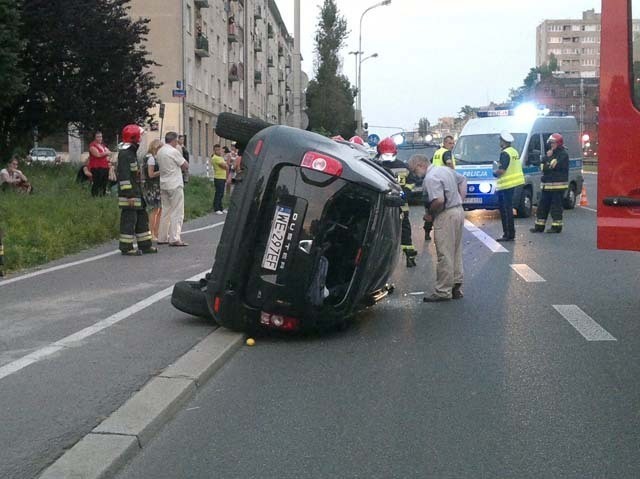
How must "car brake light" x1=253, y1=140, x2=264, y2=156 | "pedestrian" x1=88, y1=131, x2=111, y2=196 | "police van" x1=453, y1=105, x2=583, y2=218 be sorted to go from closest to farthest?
1. "car brake light" x1=253, y1=140, x2=264, y2=156
2. "pedestrian" x1=88, y1=131, x2=111, y2=196
3. "police van" x1=453, y1=105, x2=583, y2=218

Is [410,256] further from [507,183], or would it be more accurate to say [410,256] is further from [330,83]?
[330,83]

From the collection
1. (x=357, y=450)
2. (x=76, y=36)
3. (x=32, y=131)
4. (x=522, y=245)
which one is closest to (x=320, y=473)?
(x=357, y=450)

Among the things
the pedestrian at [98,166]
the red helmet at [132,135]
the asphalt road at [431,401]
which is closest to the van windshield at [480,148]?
the pedestrian at [98,166]

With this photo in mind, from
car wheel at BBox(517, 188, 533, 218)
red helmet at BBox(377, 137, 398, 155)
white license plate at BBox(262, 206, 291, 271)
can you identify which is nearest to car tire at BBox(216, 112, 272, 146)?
white license plate at BBox(262, 206, 291, 271)

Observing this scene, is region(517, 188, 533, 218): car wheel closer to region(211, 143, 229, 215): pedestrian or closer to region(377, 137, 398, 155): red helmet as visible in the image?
region(211, 143, 229, 215): pedestrian

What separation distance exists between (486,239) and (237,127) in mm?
8994

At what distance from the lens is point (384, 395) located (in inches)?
230

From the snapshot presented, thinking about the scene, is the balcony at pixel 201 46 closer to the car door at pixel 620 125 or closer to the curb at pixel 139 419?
the curb at pixel 139 419

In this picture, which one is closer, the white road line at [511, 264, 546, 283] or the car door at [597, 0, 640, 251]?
the car door at [597, 0, 640, 251]

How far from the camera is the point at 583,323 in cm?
817

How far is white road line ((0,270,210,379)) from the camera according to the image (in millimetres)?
6219

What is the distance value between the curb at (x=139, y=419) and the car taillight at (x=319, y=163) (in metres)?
1.59

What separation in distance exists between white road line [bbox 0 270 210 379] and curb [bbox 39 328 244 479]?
101cm

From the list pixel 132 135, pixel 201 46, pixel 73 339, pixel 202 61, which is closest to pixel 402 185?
pixel 132 135
